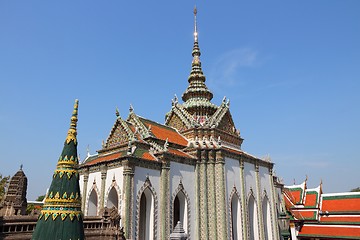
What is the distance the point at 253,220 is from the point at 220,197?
6226 mm

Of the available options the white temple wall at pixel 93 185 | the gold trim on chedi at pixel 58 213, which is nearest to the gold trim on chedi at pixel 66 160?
the gold trim on chedi at pixel 58 213

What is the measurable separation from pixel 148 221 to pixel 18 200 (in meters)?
8.26

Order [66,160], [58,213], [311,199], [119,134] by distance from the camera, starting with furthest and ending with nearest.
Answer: [311,199]
[119,134]
[66,160]
[58,213]

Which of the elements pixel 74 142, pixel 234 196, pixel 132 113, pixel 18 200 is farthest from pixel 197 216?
pixel 74 142

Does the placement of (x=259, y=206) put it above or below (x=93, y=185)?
below

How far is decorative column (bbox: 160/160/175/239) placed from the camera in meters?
20.8

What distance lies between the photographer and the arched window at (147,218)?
20.5m

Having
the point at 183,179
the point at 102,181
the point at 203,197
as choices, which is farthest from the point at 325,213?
the point at 102,181

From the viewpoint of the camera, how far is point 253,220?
92.4ft

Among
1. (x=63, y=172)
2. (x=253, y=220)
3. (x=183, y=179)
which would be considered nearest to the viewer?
(x=63, y=172)

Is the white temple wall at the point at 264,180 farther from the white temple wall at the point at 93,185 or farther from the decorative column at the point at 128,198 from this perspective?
the white temple wall at the point at 93,185

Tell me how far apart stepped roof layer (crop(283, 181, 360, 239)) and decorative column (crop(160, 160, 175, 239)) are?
53.3 feet

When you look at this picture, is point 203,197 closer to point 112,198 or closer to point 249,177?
point 249,177

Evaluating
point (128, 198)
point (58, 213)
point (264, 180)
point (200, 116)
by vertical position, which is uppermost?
point (200, 116)
